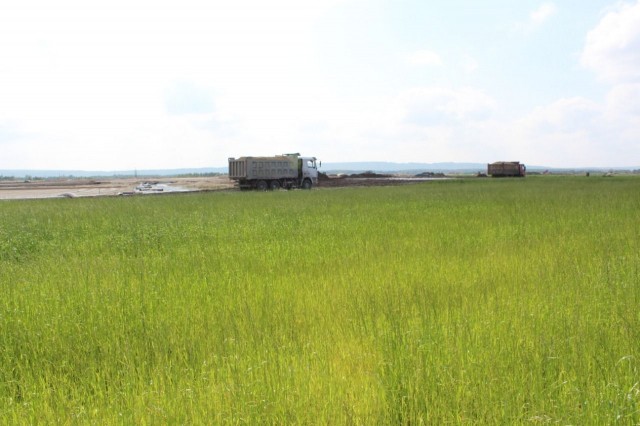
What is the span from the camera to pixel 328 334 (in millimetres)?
4945

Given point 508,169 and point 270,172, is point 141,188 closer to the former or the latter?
point 270,172

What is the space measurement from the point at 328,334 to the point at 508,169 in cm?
8394

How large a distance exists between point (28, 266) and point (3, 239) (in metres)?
4.33

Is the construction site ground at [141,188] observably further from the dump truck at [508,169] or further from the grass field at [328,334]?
the grass field at [328,334]

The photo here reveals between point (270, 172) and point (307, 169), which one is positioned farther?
point (307, 169)

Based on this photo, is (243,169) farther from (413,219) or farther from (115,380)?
(115,380)

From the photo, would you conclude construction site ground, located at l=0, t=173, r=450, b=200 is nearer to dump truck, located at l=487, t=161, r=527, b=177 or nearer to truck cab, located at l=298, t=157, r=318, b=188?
truck cab, located at l=298, t=157, r=318, b=188

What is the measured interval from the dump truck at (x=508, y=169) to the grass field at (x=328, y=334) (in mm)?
76118

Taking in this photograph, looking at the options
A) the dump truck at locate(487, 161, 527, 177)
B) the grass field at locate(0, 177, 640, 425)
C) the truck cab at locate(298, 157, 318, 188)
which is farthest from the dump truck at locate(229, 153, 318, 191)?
the dump truck at locate(487, 161, 527, 177)

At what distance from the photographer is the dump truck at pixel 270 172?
44.7 m

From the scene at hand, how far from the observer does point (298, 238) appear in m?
11.9

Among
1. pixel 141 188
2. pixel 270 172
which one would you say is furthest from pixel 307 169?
pixel 141 188

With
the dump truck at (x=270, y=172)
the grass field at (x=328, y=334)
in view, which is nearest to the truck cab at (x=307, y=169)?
the dump truck at (x=270, y=172)

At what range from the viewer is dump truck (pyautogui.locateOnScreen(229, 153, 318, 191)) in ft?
147
